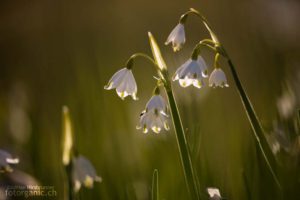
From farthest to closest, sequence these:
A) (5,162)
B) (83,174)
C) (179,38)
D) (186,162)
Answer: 1. (179,38)
2. (5,162)
3. (186,162)
4. (83,174)

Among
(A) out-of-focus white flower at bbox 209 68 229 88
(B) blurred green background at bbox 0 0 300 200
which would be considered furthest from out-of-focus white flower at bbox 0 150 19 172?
(A) out-of-focus white flower at bbox 209 68 229 88

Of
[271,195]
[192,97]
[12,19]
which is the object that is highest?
[12,19]

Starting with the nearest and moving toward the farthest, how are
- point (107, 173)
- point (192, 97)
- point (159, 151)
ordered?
point (107, 173) → point (159, 151) → point (192, 97)

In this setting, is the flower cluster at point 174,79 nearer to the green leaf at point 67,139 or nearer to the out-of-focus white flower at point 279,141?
the out-of-focus white flower at point 279,141

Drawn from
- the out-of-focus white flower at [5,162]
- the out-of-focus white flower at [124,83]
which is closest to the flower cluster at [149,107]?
the out-of-focus white flower at [124,83]

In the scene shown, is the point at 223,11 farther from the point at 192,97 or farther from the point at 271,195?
the point at 271,195

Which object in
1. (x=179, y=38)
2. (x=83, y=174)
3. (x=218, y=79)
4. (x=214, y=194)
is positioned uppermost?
(x=179, y=38)

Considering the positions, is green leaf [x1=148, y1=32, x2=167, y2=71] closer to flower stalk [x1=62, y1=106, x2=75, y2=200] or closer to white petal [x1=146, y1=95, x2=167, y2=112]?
white petal [x1=146, y1=95, x2=167, y2=112]

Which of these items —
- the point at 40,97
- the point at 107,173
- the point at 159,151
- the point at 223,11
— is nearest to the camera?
the point at 107,173

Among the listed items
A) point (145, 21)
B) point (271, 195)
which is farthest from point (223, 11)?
point (271, 195)

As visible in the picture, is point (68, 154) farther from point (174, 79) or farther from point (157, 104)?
point (174, 79)

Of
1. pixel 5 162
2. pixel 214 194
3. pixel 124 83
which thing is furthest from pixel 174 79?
pixel 5 162
